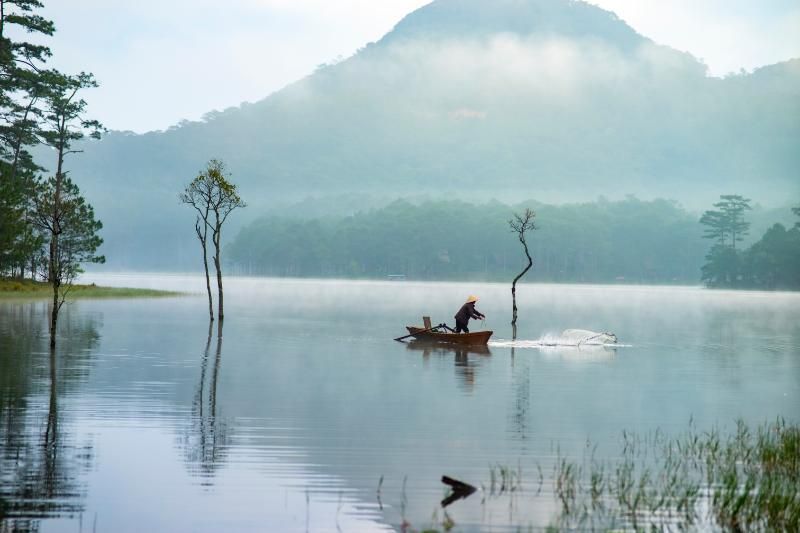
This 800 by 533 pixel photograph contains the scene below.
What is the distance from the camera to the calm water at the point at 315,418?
598 inches

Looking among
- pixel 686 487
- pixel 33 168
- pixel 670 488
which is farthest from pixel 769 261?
pixel 686 487

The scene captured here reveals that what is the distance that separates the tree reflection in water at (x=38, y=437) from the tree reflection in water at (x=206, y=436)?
193cm

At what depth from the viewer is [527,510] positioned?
15297mm

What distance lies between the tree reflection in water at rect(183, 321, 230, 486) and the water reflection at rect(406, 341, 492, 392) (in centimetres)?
837

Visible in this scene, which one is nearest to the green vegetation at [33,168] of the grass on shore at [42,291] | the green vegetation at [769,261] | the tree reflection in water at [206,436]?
the grass on shore at [42,291]

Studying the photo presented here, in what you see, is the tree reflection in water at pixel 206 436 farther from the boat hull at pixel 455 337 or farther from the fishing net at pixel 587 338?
the fishing net at pixel 587 338

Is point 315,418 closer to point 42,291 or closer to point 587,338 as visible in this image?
point 587,338

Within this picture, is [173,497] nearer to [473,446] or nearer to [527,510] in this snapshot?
[527,510]

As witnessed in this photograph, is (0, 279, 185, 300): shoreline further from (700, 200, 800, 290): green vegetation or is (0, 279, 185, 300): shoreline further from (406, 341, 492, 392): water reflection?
(700, 200, 800, 290): green vegetation

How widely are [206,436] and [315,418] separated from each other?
396cm

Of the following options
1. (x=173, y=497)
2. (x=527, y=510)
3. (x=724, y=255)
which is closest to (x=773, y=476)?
(x=527, y=510)

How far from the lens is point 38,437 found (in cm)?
2011

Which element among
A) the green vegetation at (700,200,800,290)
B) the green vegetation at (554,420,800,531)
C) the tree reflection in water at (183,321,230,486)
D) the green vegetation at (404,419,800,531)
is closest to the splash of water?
the tree reflection in water at (183,321,230,486)

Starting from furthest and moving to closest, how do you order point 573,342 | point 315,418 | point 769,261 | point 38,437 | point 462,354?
point 769,261 → point 573,342 → point 462,354 → point 315,418 → point 38,437
